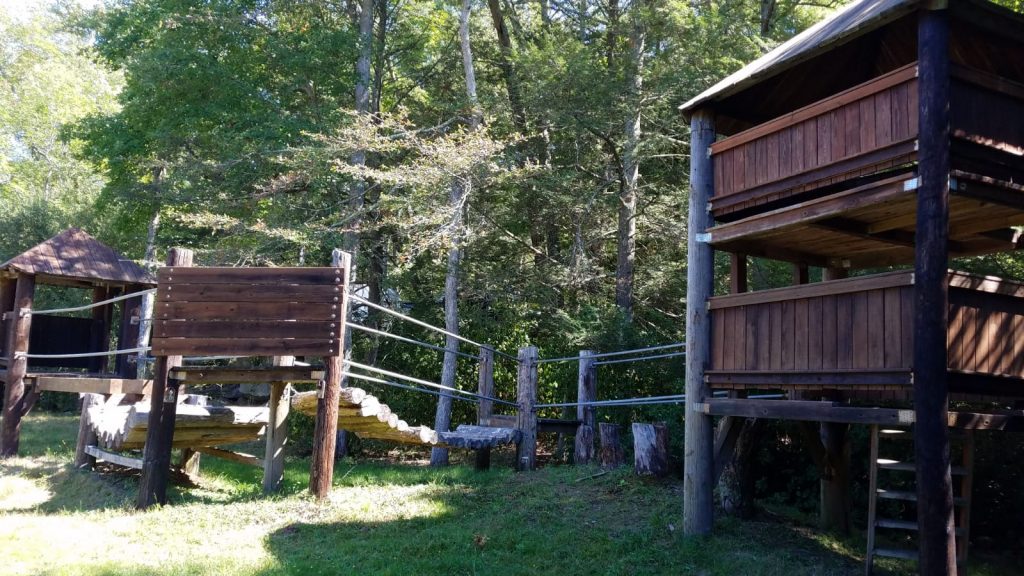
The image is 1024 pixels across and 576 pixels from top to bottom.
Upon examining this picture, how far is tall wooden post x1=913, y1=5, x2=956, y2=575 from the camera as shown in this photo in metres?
5.37

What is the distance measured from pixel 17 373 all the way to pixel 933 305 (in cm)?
1292

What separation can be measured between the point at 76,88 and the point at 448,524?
32482mm

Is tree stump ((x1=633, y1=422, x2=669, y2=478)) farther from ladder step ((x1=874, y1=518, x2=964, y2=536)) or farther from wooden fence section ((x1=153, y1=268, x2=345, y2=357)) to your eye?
wooden fence section ((x1=153, y1=268, x2=345, y2=357))

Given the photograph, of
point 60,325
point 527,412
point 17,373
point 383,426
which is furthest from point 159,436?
point 60,325

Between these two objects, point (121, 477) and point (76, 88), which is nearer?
point (121, 477)

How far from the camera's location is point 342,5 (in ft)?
60.2

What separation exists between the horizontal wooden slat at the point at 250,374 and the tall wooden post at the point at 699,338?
3.99 meters

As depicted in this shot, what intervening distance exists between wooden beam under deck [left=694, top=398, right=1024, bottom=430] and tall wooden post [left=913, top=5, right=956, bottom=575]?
43 cm

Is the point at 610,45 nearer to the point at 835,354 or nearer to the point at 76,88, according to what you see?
the point at 835,354

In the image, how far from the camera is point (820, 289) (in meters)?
6.66

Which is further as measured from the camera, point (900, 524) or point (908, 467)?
point (908, 467)

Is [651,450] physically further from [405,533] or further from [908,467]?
[405,533]

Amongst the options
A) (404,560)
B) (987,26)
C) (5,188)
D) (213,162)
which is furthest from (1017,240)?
(5,188)

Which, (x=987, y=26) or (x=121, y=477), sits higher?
(x=987, y=26)
